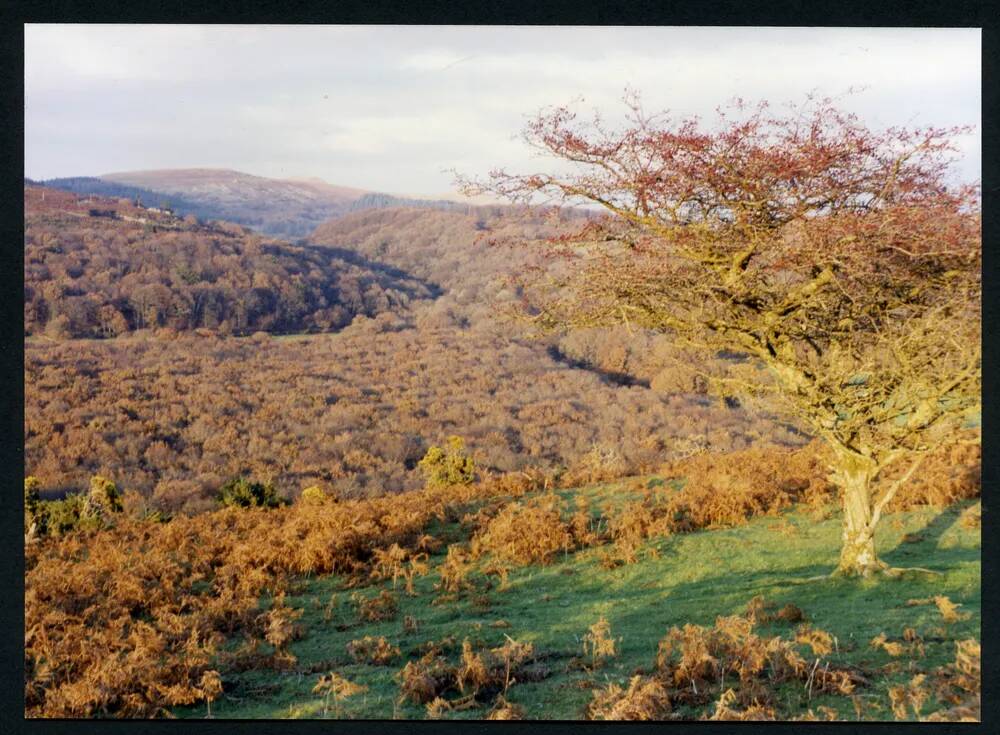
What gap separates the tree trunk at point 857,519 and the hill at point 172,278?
6.03 metres

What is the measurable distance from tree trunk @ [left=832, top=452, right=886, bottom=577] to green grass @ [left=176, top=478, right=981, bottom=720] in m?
0.19

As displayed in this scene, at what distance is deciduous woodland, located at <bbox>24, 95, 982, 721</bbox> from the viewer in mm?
5930

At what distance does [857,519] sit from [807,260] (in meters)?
2.51

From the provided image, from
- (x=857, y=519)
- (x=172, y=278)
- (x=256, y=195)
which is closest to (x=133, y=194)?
(x=172, y=278)

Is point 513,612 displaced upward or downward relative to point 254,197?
downward

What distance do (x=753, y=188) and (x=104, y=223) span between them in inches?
292

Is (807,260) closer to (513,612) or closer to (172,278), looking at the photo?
(513,612)

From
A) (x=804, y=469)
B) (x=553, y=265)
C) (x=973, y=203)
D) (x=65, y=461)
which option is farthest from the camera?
(x=804, y=469)

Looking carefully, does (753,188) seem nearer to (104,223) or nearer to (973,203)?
(973,203)

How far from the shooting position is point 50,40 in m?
6.73

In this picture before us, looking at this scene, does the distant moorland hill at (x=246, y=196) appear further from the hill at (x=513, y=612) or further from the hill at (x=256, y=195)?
the hill at (x=513, y=612)

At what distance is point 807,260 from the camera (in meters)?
6.07
